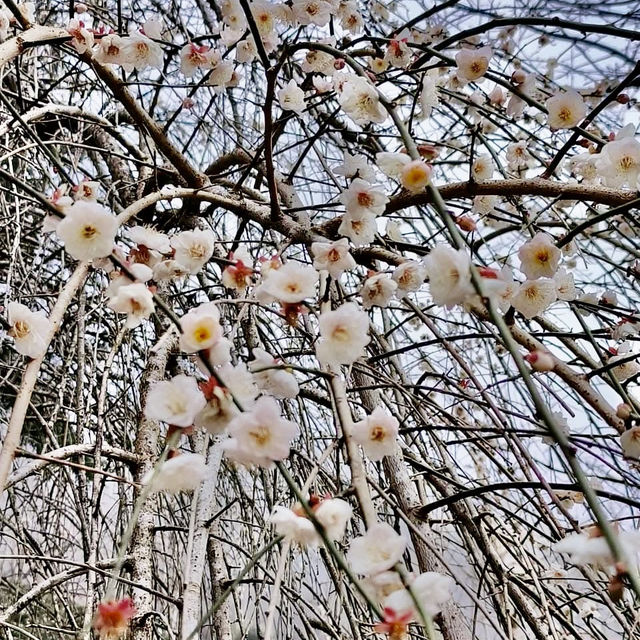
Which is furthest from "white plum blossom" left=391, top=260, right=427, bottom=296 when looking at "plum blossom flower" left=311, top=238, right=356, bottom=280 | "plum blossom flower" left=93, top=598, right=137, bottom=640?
"plum blossom flower" left=93, top=598, right=137, bottom=640

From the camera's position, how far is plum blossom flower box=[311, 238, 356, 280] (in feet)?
2.92

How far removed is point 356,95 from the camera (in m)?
0.99

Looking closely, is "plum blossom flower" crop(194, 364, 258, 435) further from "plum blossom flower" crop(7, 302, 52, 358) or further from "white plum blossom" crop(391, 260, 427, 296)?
"white plum blossom" crop(391, 260, 427, 296)

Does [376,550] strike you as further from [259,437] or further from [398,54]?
[398,54]

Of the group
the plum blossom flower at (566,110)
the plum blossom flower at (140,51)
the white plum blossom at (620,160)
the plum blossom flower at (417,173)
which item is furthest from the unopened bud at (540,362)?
the plum blossom flower at (140,51)

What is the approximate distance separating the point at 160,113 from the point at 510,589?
2313 mm

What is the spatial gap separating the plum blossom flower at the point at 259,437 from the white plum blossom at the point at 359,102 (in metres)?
0.59

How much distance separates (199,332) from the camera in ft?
1.98

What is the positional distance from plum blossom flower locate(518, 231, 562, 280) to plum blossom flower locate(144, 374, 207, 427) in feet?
1.90

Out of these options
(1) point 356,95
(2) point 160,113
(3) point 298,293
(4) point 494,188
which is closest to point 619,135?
(4) point 494,188

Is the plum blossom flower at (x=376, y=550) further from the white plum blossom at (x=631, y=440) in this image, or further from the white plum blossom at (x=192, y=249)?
the white plum blossom at (x=192, y=249)

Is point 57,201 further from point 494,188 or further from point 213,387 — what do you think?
point 494,188

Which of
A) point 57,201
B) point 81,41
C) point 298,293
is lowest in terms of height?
point 298,293

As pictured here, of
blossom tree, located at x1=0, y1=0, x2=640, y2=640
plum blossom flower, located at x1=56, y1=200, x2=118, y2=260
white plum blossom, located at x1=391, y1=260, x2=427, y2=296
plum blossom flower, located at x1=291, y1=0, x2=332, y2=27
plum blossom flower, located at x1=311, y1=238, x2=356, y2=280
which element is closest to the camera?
blossom tree, located at x1=0, y1=0, x2=640, y2=640
